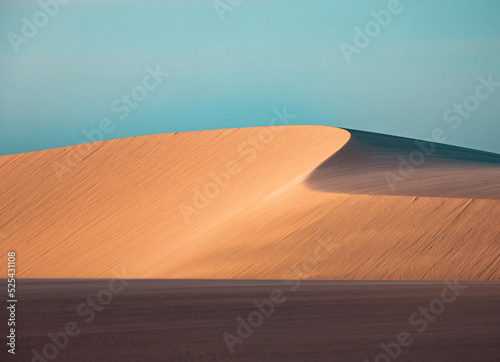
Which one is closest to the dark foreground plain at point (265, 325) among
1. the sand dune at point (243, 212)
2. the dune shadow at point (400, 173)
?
the sand dune at point (243, 212)

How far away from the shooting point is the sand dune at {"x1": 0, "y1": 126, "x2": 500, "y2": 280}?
23.7 meters

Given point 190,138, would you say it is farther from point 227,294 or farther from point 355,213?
point 227,294

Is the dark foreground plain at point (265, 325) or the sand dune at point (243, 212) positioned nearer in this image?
the dark foreground plain at point (265, 325)

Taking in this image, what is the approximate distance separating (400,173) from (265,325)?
2438 cm

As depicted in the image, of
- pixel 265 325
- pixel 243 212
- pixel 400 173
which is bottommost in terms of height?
pixel 265 325

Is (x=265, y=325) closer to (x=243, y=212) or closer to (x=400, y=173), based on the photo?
(x=243, y=212)

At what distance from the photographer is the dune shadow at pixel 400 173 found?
92.9 feet

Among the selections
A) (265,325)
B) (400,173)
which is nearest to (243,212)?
(400,173)

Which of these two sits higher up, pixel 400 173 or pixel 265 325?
pixel 400 173

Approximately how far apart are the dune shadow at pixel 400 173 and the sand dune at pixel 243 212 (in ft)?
0.55

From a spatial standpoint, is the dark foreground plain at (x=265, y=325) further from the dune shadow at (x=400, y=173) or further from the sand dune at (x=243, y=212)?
the dune shadow at (x=400, y=173)

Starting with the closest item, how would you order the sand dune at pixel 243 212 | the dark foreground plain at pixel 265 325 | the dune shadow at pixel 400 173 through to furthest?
the dark foreground plain at pixel 265 325, the sand dune at pixel 243 212, the dune shadow at pixel 400 173

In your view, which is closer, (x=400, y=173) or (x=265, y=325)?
(x=265, y=325)

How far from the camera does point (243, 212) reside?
3359 centimetres
